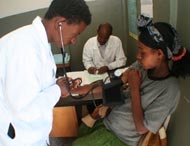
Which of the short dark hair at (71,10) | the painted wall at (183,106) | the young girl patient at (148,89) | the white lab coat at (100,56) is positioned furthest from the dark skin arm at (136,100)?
the white lab coat at (100,56)

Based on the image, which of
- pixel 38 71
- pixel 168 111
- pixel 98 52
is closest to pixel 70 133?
pixel 98 52

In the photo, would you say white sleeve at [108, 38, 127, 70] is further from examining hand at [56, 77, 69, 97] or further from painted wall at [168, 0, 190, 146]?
examining hand at [56, 77, 69, 97]

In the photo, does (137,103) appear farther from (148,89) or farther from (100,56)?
(100,56)

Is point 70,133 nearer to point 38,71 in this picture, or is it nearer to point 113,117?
point 113,117

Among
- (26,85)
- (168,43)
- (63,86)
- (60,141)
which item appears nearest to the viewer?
(26,85)

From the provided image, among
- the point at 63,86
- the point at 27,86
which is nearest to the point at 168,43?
the point at 63,86

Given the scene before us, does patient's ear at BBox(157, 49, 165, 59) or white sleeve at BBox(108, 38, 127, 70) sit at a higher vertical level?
patient's ear at BBox(157, 49, 165, 59)

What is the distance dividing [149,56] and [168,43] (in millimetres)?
116

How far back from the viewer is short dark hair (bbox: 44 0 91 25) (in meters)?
1.08

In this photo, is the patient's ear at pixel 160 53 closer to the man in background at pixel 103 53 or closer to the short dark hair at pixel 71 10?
the short dark hair at pixel 71 10

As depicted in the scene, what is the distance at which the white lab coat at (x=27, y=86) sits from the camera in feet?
3.28

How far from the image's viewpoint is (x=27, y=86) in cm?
100

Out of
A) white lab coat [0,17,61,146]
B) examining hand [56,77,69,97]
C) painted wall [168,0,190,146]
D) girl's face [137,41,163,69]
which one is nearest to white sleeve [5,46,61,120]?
white lab coat [0,17,61,146]

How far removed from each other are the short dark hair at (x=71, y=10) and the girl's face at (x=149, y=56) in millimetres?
335
